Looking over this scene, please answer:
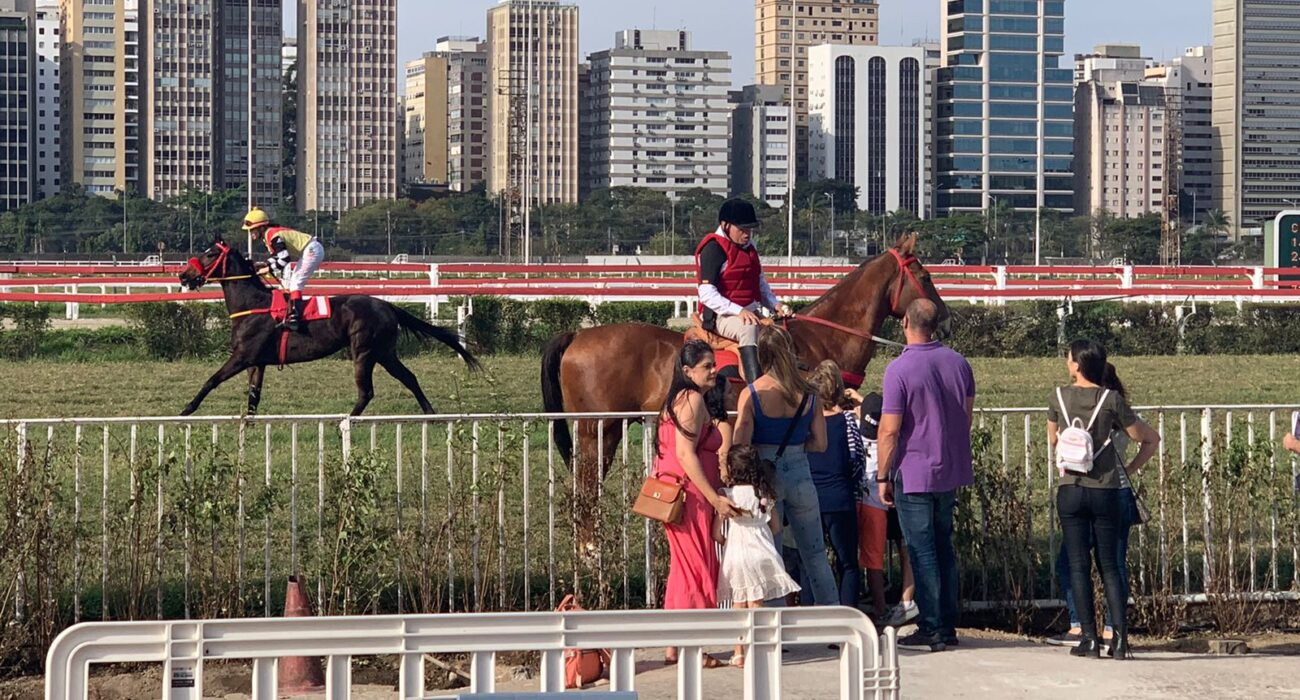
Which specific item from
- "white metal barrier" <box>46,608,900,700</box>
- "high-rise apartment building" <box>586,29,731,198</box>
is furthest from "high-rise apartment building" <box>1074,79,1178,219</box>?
"white metal barrier" <box>46,608,900,700</box>

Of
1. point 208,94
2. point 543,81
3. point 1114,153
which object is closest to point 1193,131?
point 1114,153

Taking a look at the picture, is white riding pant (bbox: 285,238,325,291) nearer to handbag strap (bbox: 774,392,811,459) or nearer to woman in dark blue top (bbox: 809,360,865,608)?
woman in dark blue top (bbox: 809,360,865,608)

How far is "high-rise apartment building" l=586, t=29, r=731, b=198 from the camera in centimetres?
16462

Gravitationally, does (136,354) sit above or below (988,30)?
below

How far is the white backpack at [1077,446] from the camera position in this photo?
7.21m

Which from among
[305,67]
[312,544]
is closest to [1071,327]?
[312,544]

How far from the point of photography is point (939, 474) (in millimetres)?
7477

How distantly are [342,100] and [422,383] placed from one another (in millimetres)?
129106

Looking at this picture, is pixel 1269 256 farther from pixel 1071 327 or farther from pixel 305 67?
pixel 305 67

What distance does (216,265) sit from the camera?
1497 centimetres

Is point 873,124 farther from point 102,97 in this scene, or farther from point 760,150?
point 102,97

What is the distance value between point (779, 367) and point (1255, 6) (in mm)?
174631

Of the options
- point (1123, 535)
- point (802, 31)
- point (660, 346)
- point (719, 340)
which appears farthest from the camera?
point (802, 31)

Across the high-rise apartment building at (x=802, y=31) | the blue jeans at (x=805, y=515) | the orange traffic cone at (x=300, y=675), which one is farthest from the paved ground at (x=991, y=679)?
the high-rise apartment building at (x=802, y=31)
